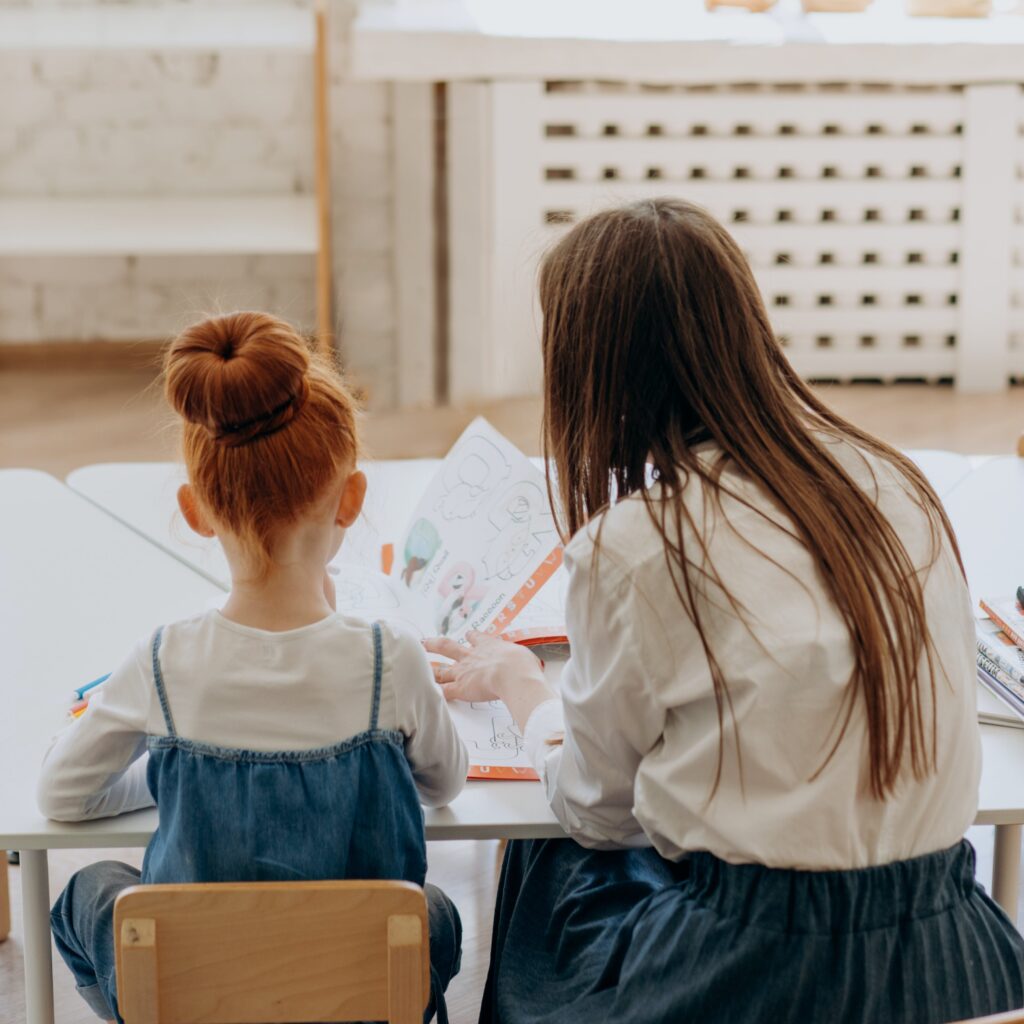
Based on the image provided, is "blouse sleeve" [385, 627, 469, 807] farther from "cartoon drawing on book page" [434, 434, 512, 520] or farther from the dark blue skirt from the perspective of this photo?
"cartoon drawing on book page" [434, 434, 512, 520]

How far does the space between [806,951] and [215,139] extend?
3.36 meters

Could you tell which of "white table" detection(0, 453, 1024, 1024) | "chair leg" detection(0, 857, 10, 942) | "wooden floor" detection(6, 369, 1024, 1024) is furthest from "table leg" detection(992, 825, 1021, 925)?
"wooden floor" detection(6, 369, 1024, 1024)

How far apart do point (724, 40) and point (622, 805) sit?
2994 mm

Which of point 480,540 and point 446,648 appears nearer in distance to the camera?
point 446,648

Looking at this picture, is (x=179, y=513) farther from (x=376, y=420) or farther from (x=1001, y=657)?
(x=376, y=420)

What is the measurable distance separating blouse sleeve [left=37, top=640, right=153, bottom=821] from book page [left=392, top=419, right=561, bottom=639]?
39 centimetres

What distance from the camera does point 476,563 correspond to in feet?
5.05

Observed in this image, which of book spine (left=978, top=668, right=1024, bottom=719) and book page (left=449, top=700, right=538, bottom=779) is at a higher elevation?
book spine (left=978, top=668, right=1024, bottom=719)

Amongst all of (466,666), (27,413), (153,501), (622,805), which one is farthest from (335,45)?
(622,805)

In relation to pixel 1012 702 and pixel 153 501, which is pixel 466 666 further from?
pixel 153 501

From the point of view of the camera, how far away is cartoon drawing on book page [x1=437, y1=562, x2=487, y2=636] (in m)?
1.50

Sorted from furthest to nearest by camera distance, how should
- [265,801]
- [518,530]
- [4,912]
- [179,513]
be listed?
1. [4,912]
2. [179,513]
3. [518,530]
4. [265,801]

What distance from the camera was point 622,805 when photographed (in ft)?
3.92

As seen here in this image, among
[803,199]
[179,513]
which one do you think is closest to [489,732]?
[179,513]
